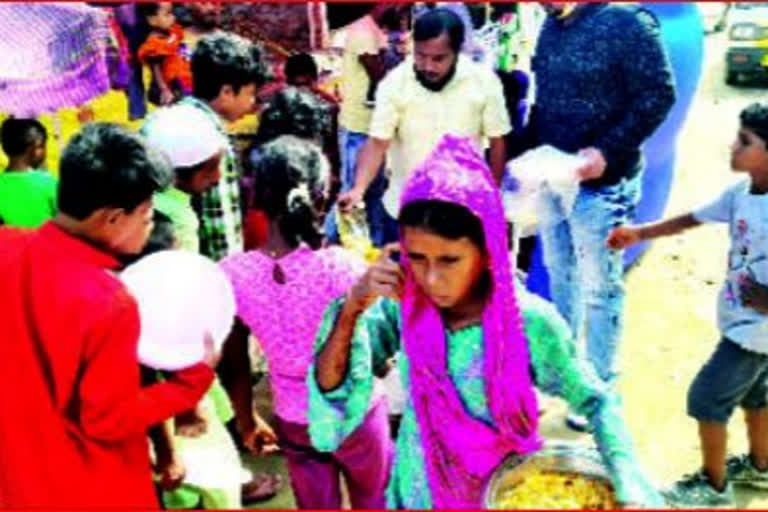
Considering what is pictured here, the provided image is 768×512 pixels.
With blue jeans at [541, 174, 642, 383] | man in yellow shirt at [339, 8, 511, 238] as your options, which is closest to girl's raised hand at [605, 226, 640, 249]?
blue jeans at [541, 174, 642, 383]

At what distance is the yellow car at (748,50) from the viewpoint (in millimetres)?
10422

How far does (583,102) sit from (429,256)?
193 centimetres

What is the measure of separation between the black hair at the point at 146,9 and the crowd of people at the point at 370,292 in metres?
2.67

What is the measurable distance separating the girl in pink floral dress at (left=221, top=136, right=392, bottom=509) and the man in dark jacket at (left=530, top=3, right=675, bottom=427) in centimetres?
126

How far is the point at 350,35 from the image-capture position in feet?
17.1

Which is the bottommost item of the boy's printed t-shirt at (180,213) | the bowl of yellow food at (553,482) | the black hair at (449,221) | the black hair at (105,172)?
the bowl of yellow food at (553,482)

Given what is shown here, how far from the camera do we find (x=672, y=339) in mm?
4832

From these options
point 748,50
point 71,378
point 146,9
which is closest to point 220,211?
point 71,378

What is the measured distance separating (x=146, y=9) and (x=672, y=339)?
163 inches

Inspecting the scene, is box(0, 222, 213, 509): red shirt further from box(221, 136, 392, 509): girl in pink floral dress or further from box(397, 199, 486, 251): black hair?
box(397, 199, 486, 251): black hair

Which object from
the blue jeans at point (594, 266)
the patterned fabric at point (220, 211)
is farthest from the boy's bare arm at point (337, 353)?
the blue jeans at point (594, 266)

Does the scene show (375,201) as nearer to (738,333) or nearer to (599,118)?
(599,118)

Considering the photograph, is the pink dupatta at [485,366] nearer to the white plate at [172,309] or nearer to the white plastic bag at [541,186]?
the white plate at [172,309]

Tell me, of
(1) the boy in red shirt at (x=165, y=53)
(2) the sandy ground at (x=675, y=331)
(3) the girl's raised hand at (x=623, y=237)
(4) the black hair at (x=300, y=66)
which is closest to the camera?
(3) the girl's raised hand at (x=623, y=237)
